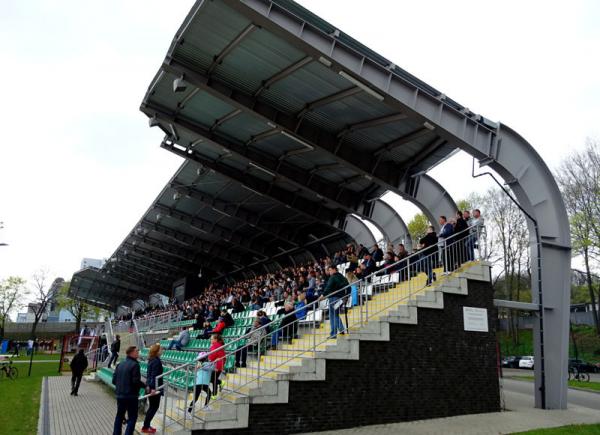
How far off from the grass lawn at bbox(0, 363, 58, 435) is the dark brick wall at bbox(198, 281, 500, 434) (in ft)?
19.2

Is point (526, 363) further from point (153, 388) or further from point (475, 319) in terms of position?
point (153, 388)

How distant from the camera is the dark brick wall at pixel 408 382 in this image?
9.99 metres

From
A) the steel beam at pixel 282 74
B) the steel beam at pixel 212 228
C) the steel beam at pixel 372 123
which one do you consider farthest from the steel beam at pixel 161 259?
the steel beam at pixel 282 74

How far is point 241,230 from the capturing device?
3541cm

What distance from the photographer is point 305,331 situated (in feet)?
39.5

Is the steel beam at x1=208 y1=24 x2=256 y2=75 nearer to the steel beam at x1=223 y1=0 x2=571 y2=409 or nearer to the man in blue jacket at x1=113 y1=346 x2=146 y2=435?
the steel beam at x1=223 y1=0 x2=571 y2=409

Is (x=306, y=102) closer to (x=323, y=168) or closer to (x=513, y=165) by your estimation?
(x=323, y=168)

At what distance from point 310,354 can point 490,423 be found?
4457 millimetres

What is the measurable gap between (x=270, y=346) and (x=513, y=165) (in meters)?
9.09

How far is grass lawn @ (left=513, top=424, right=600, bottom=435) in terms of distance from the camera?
377 inches

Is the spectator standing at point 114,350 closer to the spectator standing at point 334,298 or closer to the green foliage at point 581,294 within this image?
the spectator standing at point 334,298

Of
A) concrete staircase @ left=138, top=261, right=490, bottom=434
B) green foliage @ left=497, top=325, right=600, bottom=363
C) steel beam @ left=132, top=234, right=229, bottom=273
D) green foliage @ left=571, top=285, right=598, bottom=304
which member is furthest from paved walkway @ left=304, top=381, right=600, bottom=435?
green foliage @ left=571, top=285, right=598, bottom=304

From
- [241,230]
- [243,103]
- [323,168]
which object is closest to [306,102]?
[243,103]

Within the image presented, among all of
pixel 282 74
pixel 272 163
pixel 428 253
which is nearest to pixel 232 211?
pixel 272 163
